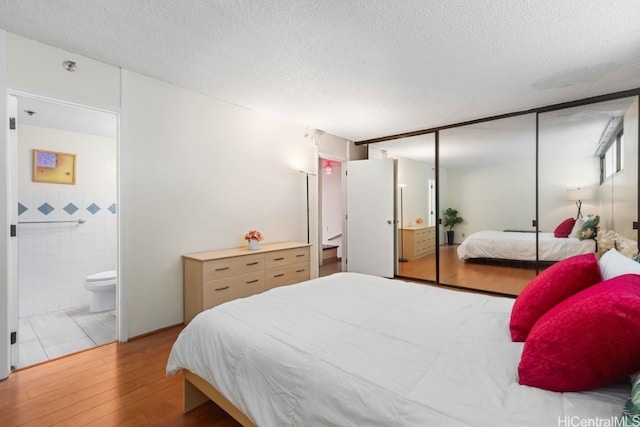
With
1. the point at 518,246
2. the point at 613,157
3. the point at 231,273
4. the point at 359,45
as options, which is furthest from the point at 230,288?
the point at 613,157

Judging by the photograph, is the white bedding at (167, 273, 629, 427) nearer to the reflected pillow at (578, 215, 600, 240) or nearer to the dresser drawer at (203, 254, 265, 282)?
the dresser drawer at (203, 254, 265, 282)

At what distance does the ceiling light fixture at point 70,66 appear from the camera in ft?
7.79

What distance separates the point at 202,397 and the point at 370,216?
3858mm

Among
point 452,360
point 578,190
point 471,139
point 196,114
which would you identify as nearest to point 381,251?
point 471,139

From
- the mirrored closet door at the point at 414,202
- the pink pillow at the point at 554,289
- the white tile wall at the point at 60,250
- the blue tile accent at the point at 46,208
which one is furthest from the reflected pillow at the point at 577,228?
the blue tile accent at the point at 46,208

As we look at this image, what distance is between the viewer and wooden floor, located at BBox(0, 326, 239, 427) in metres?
1.64

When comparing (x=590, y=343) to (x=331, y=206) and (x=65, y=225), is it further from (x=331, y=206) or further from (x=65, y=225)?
(x=331, y=206)

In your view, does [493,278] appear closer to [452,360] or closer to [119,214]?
[452,360]

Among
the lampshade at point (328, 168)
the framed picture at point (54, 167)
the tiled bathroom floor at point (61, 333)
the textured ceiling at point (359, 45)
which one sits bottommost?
the tiled bathroom floor at point (61, 333)

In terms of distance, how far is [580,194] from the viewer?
141 inches

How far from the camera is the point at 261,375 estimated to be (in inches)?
48.3

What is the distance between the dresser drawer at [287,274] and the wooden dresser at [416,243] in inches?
96.9

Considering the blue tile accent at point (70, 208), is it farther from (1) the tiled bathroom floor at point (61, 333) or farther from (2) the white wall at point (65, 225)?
(1) the tiled bathroom floor at point (61, 333)

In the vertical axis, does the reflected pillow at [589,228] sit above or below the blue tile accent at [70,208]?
below
